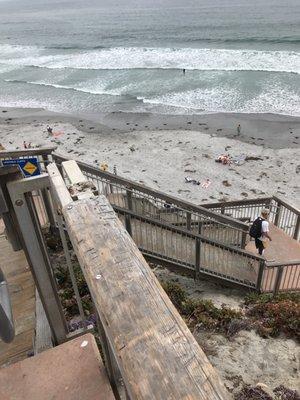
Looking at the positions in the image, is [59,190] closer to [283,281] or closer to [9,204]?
[9,204]

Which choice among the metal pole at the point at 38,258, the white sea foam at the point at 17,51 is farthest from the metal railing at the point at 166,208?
the white sea foam at the point at 17,51

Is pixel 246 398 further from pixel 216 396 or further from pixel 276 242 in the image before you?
pixel 276 242

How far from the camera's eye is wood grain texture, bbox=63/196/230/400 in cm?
113

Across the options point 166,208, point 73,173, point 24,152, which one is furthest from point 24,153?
point 166,208

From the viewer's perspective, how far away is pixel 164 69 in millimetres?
42938

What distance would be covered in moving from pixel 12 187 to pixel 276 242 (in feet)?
31.9

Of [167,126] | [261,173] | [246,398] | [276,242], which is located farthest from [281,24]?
[246,398]

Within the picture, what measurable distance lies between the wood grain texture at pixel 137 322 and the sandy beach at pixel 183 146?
1486cm

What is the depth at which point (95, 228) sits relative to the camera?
175 cm

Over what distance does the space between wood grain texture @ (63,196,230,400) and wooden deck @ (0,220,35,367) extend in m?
3.11

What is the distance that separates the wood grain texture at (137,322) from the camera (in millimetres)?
1129

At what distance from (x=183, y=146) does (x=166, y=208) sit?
14036 mm

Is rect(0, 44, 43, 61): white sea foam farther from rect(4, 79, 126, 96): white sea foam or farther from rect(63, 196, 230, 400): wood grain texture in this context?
rect(63, 196, 230, 400): wood grain texture

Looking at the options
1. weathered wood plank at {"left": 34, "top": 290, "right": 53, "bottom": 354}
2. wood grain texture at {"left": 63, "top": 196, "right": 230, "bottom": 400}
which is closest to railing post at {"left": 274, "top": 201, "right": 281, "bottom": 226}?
weathered wood plank at {"left": 34, "top": 290, "right": 53, "bottom": 354}
